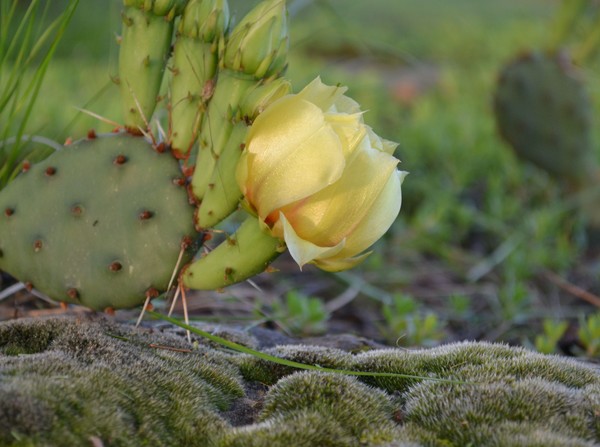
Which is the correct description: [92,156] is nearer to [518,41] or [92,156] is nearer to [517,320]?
[517,320]

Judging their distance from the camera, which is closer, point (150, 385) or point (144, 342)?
point (150, 385)

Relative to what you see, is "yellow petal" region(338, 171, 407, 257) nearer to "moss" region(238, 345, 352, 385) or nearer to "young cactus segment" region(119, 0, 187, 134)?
"moss" region(238, 345, 352, 385)

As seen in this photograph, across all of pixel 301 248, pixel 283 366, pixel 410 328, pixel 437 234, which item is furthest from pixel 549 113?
pixel 301 248

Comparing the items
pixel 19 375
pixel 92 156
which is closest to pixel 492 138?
pixel 92 156

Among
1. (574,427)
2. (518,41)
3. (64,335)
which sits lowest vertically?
(518,41)

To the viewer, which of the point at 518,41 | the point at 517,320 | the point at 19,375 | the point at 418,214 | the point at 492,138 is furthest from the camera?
the point at 518,41

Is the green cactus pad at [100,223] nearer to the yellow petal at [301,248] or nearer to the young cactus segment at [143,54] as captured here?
the young cactus segment at [143,54]

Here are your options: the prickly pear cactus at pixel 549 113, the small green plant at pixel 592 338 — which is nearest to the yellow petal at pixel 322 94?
the small green plant at pixel 592 338
